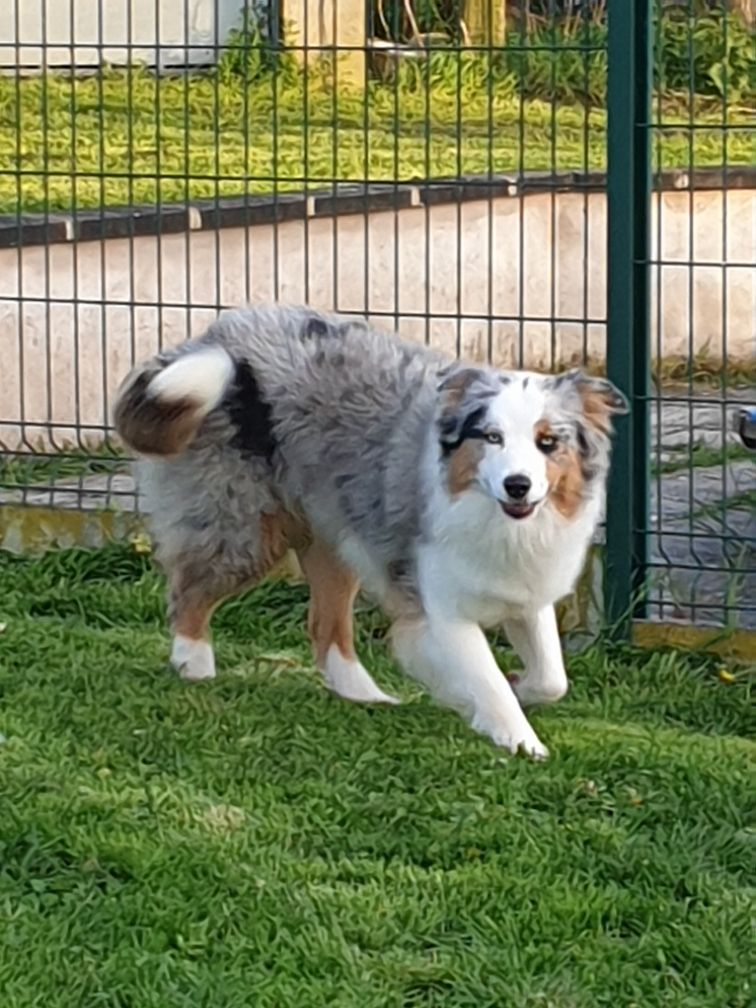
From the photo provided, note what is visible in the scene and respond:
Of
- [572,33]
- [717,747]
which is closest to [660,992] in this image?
[717,747]

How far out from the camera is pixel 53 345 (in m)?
8.48

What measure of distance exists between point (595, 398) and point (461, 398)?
34 cm

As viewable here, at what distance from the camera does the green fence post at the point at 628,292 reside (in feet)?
21.1

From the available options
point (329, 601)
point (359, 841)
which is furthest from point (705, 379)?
point (359, 841)

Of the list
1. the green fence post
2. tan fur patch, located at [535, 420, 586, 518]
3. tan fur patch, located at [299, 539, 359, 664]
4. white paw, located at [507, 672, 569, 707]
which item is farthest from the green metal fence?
tan fur patch, located at [535, 420, 586, 518]

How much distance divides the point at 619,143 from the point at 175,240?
2.34m

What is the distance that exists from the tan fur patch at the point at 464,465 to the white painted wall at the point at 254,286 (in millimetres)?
2031

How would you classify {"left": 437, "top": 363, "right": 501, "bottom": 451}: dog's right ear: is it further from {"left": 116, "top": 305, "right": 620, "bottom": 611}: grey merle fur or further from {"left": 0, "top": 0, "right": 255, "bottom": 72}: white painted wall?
{"left": 0, "top": 0, "right": 255, "bottom": 72}: white painted wall

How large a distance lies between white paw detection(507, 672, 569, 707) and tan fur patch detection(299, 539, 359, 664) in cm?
56

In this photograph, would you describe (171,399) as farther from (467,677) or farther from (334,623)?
(467,677)

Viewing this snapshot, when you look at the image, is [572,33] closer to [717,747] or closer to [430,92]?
[430,92]

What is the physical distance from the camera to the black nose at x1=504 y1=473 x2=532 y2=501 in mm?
5387

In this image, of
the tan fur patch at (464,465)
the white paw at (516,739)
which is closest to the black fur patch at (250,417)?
the tan fur patch at (464,465)

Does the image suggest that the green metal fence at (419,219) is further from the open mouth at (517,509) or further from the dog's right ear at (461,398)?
the open mouth at (517,509)
